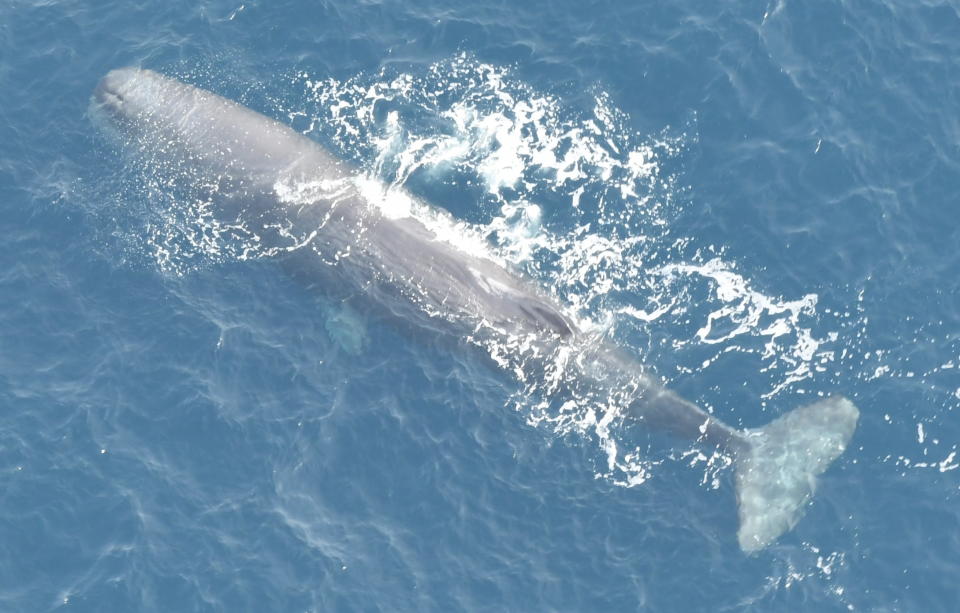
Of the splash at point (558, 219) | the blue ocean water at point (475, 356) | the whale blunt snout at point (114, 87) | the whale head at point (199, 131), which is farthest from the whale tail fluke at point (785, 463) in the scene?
the whale blunt snout at point (114, 87)

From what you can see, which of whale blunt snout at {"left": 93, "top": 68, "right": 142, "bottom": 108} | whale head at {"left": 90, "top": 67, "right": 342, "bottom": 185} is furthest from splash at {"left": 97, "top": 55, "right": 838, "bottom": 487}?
whale blunt snout at {"left": 93, "top": 68, "right": 142, "bottom": 108}

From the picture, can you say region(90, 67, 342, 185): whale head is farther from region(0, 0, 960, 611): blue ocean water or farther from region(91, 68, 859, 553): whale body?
region(0, 0, 960, 611): blue ocean water

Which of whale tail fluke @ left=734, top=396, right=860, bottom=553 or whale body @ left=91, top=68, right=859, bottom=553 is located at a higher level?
whale body @ left=91, top=68, right=859, bottom=553

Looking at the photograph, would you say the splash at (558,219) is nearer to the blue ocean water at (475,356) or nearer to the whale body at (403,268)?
the blue ocean water at (475,356)

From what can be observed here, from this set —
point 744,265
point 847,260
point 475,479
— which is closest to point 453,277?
point 475,479

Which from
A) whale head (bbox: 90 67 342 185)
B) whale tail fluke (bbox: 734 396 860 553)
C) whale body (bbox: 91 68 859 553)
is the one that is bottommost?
whale tail fluke (bbox: 734 396 860 553)
